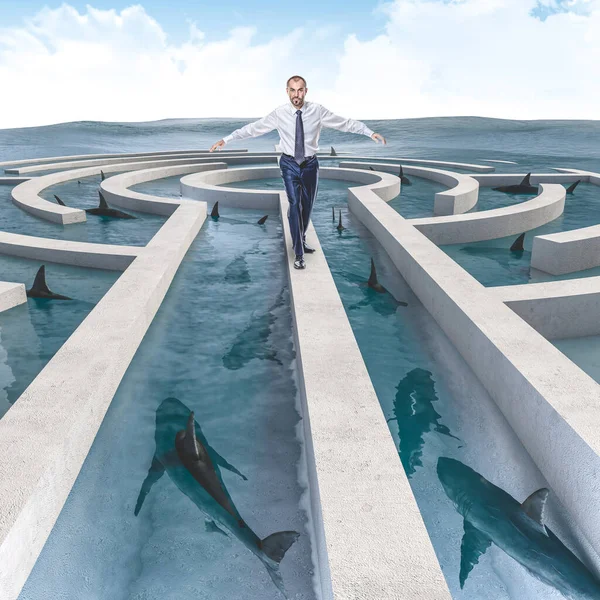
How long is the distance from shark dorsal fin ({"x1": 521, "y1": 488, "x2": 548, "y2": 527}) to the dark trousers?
437 centimetres

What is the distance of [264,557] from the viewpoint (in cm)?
302

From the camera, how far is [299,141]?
6.37m

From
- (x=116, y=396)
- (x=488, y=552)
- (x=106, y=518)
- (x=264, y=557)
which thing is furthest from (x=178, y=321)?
(x=488, y=552)

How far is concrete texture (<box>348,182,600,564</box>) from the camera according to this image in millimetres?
3199

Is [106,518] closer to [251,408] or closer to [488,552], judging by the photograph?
[251,408]

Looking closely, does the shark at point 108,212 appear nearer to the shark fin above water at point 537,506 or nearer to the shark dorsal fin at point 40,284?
the shark dorsal fin at point 40,284

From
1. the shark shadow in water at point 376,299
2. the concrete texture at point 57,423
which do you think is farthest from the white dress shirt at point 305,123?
the concrete texture at point 57,423

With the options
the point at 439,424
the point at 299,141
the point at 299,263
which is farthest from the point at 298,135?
the point at 439,424

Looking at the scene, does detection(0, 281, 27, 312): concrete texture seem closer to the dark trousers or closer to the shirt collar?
the dark trousers

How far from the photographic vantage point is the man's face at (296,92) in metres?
6.14

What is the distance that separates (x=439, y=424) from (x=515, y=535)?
1258mm

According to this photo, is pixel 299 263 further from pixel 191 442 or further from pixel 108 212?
pixel 108 212

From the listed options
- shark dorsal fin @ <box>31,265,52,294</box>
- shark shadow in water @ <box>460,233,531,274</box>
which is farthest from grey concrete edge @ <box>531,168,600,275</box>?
shark dorsal fin @ <box>31,265,52,294</box>

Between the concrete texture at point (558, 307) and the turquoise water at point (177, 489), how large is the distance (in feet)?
8.16
